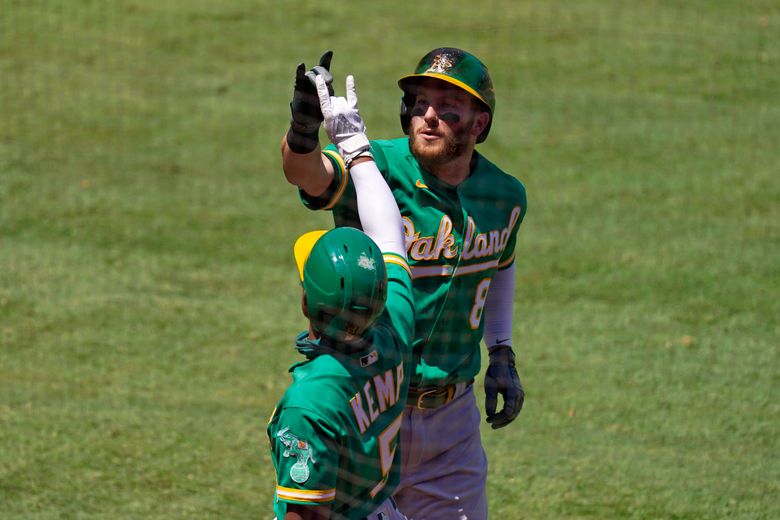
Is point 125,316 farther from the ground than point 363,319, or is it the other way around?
point 363,319

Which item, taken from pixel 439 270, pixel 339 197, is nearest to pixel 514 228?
pixel 439 270

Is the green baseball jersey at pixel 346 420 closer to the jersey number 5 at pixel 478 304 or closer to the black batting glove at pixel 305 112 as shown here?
the black batting glove at pixel 305 112

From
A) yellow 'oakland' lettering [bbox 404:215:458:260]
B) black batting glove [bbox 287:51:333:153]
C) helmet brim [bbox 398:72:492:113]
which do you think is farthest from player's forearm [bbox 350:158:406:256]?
helmet brim [bbox 398:72:492:113]

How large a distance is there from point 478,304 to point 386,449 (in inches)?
45.3

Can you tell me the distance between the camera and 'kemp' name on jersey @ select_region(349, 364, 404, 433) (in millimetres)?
3123

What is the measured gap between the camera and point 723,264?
9.15 metres

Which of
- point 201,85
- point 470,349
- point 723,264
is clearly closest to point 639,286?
point 723,264

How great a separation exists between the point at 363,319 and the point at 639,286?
6.13m

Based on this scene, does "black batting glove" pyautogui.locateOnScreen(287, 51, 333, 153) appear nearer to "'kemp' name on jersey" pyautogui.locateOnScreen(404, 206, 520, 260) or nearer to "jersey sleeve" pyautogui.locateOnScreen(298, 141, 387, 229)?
"jersey sleeve" pyautogui.locateOnScreen(298, 141, 387, 229)

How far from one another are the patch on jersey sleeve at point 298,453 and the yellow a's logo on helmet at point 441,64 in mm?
1719

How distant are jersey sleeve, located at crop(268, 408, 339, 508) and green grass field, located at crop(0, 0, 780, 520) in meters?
2.96

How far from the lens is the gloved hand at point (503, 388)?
4504 mm

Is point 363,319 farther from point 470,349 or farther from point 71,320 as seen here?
point 71,320

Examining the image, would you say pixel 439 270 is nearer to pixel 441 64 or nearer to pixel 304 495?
pixel 441 64
